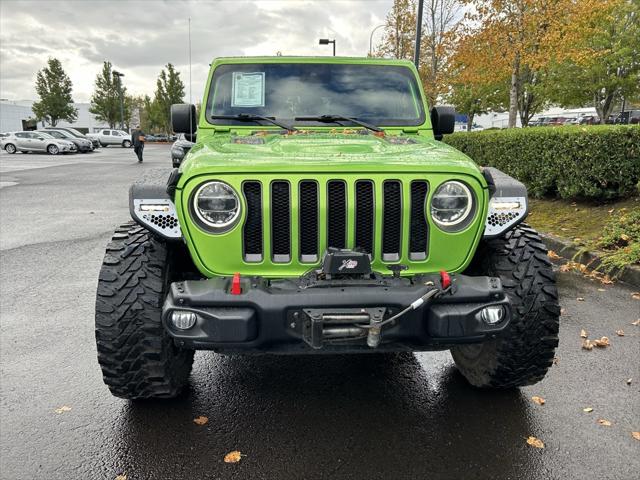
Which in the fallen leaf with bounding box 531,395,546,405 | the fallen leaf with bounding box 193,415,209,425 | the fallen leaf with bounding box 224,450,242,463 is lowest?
the fallen leaf with bounding box 224,450,242,463

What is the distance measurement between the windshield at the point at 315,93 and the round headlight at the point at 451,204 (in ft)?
5.00

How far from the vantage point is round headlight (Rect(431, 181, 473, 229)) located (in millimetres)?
2690

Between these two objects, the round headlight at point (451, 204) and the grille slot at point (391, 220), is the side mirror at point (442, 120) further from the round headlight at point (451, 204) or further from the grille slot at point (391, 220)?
the grille slot at point (391, 220)

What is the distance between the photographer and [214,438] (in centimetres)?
292

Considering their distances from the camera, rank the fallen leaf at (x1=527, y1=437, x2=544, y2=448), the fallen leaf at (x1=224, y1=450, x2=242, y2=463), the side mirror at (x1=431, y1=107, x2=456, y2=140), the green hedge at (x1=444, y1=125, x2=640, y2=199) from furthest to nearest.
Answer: the green hedge at (x1=444, y1=125, x2=640, y2=199) → the side mirror at (x1=431, y1=107, x2=456, y2=140) → the fallen leaf at (x1=527, y1=437, x2=544, y2=448) → the fallen leaf at (x1=224, y1=450, x2=242, y2=463)

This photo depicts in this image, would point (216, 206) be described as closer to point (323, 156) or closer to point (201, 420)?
point (323, 156)

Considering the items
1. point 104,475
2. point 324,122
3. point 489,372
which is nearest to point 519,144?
point 324,122

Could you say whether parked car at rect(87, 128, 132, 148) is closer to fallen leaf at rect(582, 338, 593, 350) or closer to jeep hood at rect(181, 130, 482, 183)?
jeep hood at rect(181, 130, 482, 183)

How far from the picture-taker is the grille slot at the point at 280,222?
103 inches

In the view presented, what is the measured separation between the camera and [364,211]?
104 inches

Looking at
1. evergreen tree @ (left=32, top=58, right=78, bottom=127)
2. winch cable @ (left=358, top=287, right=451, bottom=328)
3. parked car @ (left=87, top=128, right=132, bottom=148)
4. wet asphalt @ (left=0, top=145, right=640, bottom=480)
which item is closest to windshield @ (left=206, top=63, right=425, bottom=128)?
wet asphalt @ (left=0, top=145, right=640, bottom=480)

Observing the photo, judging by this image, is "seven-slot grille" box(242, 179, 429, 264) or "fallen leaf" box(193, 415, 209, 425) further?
"fallen leaf" box(193, 415, 209, 425)

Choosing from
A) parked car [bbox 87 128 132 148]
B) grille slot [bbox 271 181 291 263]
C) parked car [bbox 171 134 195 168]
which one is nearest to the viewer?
grille slot [bbox 271 181 291 263]

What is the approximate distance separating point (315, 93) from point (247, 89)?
0.53 m
